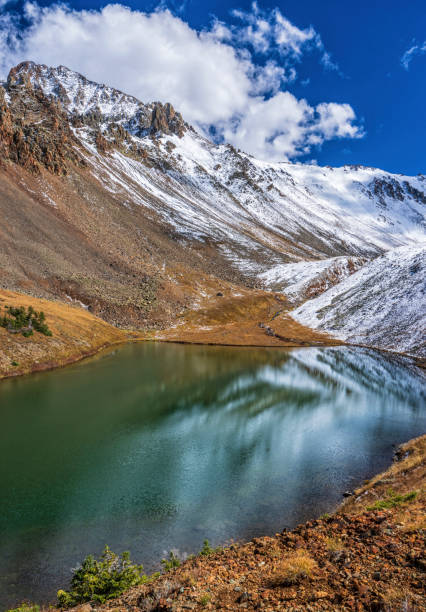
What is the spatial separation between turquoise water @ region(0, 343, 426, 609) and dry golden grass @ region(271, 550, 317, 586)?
6.87m

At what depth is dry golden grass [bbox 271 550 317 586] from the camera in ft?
31.6

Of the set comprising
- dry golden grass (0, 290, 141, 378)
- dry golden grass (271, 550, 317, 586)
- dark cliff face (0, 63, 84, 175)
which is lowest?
dry golden grass (0, 290, 141, 378)

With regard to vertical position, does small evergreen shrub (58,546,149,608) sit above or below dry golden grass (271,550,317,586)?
below

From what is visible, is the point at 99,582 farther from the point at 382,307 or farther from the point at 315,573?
the point at 382,307

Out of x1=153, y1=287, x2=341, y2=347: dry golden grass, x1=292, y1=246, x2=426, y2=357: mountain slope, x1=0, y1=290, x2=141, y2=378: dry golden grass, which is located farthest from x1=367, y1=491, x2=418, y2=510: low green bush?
x1=153, y1=287, x2=341, y2=347: dry golden grass

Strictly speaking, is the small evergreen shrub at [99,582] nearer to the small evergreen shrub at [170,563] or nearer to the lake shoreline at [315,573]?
the small evergreen shrub at [170,563]

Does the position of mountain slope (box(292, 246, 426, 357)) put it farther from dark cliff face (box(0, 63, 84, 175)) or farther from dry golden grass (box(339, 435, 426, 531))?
dark cliff face (box(0, 63, 84, 175))

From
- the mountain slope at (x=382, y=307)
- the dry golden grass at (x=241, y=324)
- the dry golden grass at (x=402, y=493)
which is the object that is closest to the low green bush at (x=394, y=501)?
the dry golden grass at (x=402, y=493)

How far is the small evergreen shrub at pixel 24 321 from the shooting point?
50.9 metres

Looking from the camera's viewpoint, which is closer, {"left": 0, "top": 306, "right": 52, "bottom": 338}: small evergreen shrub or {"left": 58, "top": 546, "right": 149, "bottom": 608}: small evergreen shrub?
{"left": 58, "top": 546, "right": 149, "bottom": 608}: small evergreen shrub

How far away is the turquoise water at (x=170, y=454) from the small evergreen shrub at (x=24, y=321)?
8.44 meters

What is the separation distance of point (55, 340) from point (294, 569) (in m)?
54.2

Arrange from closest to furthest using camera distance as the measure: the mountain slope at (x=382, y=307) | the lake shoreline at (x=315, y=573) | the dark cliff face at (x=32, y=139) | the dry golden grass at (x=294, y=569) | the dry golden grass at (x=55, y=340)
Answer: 1. the lake shoreline at (x=315, y=573)
2. the dry golden grass at (x=294, y=569)
3. the dry golden grass at (x=55, y=340)
4. the mountain slope at (x=382, y=307)
5. the dark cliff face at (x=32, y=139)

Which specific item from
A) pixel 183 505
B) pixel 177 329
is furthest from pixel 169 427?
pixel 177 329
